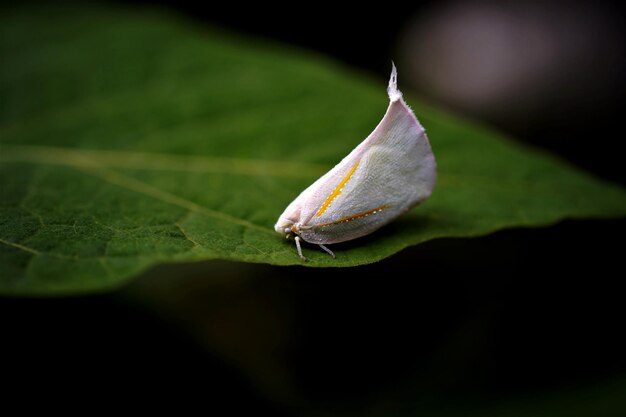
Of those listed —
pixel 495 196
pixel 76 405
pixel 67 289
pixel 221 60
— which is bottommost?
pixel 76 405

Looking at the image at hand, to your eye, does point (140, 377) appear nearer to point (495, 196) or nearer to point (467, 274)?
point (495, 196)

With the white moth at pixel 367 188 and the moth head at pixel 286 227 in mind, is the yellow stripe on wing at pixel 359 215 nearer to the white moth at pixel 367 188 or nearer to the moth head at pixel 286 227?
the white moth at pixel 367 188

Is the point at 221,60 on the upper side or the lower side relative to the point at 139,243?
upper

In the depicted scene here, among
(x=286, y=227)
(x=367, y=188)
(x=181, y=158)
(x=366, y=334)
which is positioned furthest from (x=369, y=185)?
(x=366, y=334)

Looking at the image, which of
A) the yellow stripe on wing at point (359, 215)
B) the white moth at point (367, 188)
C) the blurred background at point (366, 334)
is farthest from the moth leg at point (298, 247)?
the blurred background at point (366, 334)

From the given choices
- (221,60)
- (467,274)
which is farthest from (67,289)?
(467,274)

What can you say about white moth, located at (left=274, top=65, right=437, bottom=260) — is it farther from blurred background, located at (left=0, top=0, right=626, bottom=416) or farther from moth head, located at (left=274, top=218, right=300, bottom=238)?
blurred background, located at (left=0, top=0, right=626, bottom=416)

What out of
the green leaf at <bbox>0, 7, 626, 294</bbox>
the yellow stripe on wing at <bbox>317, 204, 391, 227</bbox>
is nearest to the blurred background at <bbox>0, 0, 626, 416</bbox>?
the green leaf at <bbox>0, 7, 626, 294</bbox>
